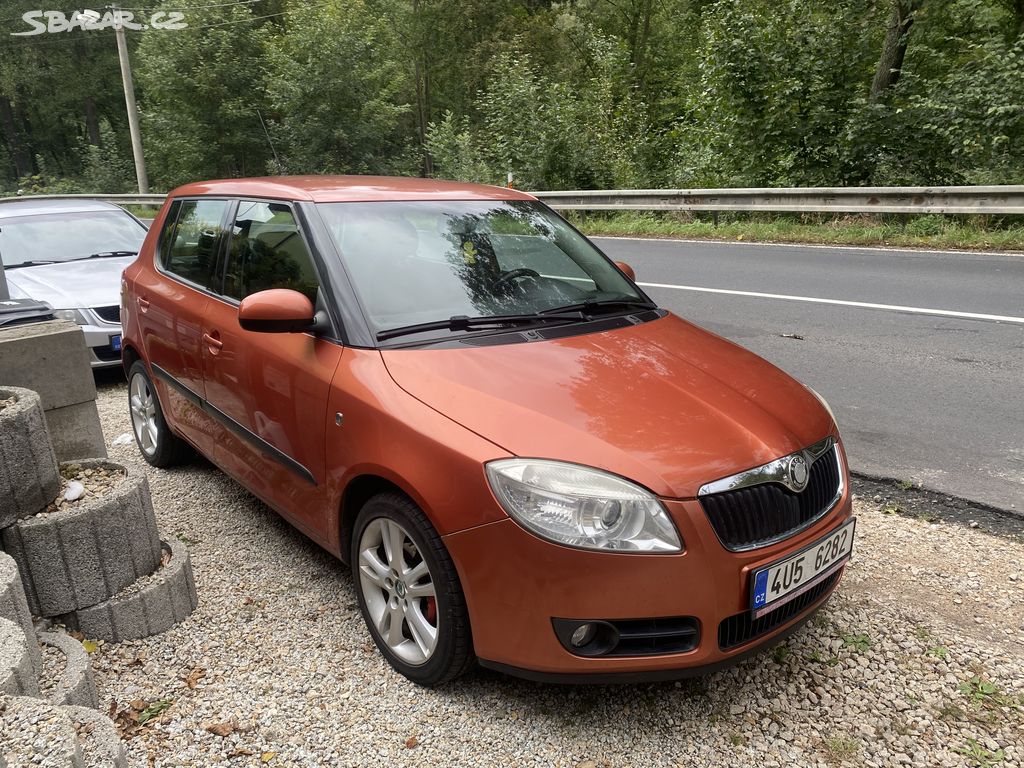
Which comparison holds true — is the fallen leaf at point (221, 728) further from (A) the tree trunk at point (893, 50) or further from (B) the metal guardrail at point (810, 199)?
(A) the tree trunk at point (893, 50)

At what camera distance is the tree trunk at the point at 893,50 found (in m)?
14.4

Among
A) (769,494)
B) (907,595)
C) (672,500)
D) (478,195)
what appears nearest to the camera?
(672,500)

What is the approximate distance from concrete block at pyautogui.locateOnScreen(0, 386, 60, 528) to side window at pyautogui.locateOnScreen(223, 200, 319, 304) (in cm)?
104

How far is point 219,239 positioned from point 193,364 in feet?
2.12

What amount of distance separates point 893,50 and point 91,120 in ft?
153

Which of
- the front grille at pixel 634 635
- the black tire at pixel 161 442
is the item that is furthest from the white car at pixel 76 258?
the front grille at pixel 634 635

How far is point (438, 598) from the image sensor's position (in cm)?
244

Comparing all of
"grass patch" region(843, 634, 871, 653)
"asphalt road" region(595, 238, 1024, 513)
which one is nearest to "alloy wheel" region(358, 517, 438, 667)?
"grass patch" region(843, 634, 871, 653)

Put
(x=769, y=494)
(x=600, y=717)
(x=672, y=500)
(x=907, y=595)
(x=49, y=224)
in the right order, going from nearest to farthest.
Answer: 1. (x=672, y=500)
2. (x=769, y=494)
3. (x=600, y=717)
4. (x=907, y=595)
5. (x=49, y=224)

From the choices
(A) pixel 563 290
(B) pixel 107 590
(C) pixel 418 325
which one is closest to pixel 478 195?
(A) pixel 563 290

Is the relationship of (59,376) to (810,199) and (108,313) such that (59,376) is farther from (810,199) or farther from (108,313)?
(810,199)

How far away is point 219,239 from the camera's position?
3916 millimetres

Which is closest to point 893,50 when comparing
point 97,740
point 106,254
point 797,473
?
point 106,254

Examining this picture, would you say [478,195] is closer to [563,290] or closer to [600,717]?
[563,290]
